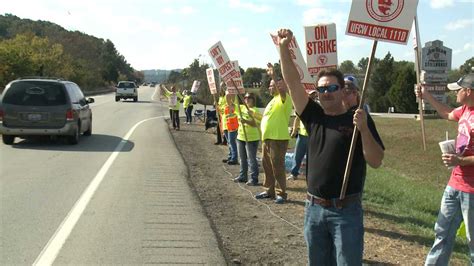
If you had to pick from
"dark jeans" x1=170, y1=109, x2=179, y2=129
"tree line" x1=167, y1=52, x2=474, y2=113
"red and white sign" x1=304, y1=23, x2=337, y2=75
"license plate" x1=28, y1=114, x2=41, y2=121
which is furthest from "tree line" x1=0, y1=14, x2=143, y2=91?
"red and white sign" x1=304, y1=23, x2=337, y2=75

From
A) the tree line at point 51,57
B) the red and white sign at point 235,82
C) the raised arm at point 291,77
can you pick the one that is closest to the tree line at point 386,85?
the tree line at point 51,57

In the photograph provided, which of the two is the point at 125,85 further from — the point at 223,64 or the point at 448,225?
the point at 448,225

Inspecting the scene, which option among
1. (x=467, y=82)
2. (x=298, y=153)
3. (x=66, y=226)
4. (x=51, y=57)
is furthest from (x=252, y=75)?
(x=467, y=82)

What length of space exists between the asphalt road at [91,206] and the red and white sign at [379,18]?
8.94 ft

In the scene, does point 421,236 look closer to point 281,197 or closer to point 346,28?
point 281,197

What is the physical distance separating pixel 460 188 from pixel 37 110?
12257 mm

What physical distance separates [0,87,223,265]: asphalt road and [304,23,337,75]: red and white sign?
2964 millimetres

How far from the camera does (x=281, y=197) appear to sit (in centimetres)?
823

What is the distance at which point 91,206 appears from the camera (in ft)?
24.8

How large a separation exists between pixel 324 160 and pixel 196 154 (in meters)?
10.8

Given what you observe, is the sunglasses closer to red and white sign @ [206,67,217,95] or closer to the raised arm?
the raised arm

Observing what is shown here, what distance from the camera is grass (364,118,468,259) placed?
7.22 m

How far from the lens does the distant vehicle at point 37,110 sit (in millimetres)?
14188

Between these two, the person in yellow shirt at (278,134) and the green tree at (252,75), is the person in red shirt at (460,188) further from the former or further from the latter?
the green tree at (252,75)
